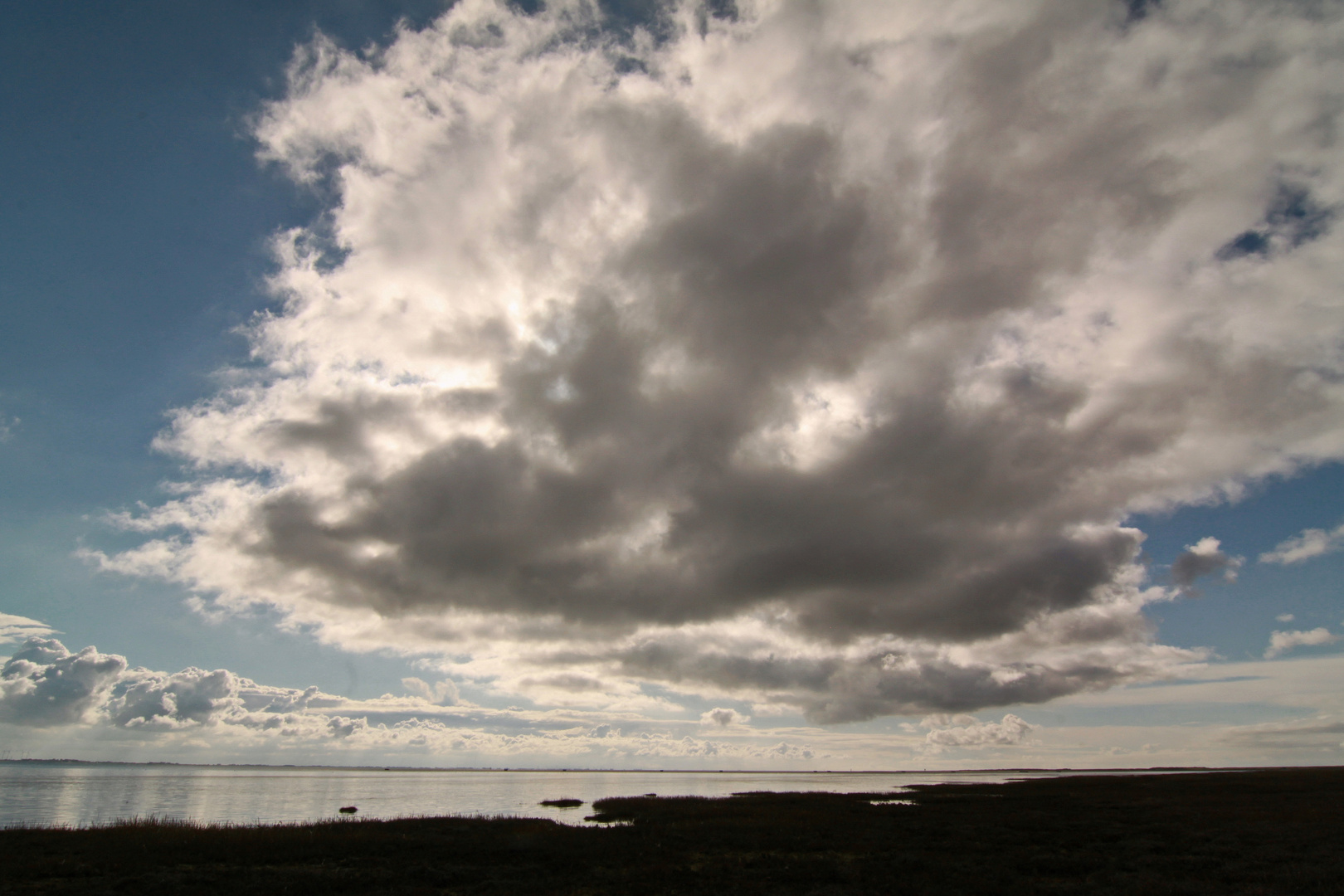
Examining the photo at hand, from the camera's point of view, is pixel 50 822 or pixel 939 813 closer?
pixel 50 822

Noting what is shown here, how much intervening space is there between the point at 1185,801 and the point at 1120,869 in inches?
2144

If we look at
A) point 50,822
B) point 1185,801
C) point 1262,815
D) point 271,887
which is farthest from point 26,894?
point 1185,801

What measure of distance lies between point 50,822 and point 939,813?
3211 inches

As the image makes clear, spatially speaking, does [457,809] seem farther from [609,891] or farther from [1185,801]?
[1185,801]

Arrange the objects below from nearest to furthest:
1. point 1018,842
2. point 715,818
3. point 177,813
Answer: point 1018,842 < point 715,818 < point 177,813

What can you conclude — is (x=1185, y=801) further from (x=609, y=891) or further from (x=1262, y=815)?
(x=609, y=891)

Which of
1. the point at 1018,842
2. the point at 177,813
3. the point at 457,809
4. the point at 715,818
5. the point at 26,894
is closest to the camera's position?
the point at 26,894

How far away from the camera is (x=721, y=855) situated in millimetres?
40406

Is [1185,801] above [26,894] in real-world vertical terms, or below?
below

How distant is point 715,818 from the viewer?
61719mm

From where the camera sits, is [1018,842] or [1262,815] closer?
[1018,842]

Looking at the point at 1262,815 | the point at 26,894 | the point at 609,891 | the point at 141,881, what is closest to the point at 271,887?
the point at 141,881

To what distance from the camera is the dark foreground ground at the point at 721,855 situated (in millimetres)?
30484

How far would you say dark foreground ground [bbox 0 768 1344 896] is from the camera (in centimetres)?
3048
